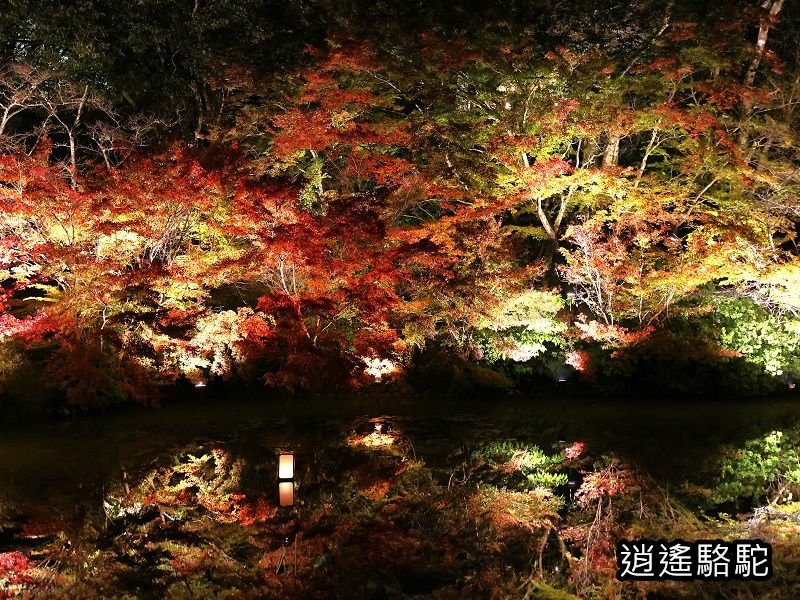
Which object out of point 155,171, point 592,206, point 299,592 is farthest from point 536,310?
point 299,592

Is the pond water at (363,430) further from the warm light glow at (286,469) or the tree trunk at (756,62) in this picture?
the tree trunk at (756,62)

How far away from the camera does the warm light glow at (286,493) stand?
7.32 metres

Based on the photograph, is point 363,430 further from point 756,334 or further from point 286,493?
point 756,334

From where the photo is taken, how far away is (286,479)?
7480 millimetres

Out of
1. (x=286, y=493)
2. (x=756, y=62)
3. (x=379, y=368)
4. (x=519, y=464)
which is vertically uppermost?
(x=756, y=62)

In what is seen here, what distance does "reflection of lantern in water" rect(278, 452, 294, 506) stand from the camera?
7355mm

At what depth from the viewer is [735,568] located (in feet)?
17.5

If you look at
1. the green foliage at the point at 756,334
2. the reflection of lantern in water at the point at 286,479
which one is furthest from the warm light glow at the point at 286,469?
the green foliage at the point at 756,334

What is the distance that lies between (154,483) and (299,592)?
3.59m

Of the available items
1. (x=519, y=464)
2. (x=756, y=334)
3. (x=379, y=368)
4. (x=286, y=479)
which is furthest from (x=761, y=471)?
(x=379, y=368)

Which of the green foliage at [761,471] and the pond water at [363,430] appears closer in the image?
the green foliage at [761,471]

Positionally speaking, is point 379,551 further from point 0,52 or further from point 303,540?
point 0,52

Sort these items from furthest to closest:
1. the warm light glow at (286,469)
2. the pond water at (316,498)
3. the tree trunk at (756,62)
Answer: the tree trunk at (756,62) < the warm light glow at (286,469) < the pond water at (316,498)

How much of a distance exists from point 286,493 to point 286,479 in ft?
0.52
